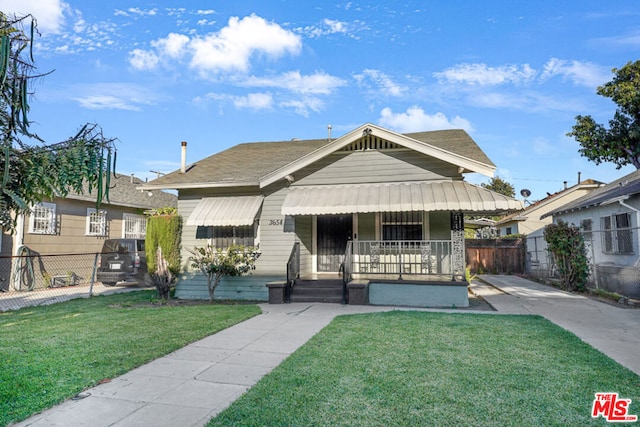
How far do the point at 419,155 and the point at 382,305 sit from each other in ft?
14.1

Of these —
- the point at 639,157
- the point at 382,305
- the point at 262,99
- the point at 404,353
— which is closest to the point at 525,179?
the point at 639,157

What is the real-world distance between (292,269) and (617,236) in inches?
497

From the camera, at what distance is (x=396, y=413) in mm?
3453

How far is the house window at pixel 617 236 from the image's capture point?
527 inches

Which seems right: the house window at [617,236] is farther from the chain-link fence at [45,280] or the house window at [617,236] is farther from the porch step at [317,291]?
the chain-link fence at [45,280]

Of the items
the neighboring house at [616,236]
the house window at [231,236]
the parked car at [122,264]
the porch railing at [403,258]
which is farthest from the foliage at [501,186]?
the parked car at [122,264]

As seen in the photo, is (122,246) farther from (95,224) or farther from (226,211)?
(226,211)

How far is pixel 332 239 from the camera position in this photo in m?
12.0

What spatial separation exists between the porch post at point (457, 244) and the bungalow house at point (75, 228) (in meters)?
11.2

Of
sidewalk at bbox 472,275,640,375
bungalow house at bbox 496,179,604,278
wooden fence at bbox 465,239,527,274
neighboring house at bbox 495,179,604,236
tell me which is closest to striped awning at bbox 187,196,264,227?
sidewalk at bbox 472,275,640,375

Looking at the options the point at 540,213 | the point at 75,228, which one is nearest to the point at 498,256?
the point at 540,213

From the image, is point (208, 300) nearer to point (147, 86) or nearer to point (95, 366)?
point (95, 366)

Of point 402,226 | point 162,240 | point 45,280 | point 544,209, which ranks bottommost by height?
point 45,280

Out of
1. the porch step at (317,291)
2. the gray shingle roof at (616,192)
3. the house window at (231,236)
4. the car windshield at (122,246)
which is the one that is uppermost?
the gray shingle roof at (616,192)
